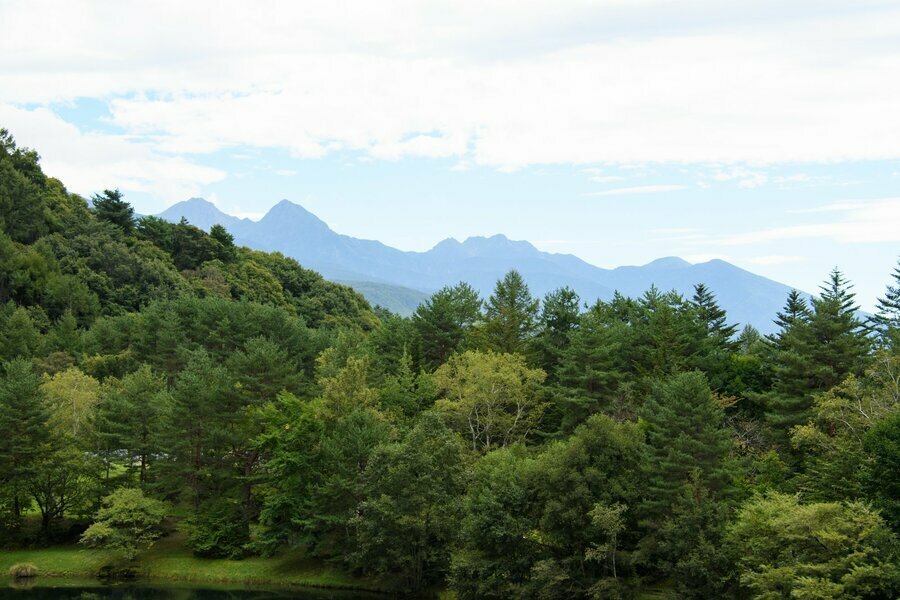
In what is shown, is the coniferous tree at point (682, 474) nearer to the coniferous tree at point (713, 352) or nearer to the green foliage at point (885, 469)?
the green foliage at point (885, 469)

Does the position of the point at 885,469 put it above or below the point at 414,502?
above

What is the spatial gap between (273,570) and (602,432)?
2414 cm

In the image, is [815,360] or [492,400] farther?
[492,400]

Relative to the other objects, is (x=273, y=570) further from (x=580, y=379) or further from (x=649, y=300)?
(x=649, y=300)

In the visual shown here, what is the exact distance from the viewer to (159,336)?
75.3m

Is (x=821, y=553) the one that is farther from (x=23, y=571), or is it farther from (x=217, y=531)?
(x=23, y=571)

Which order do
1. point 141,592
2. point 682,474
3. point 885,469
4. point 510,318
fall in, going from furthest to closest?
1. point 510,318
2. point 141,592
3. point 682,474
4. point 885,469

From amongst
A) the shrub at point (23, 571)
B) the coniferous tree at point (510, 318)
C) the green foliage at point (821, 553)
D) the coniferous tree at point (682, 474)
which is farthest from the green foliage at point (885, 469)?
the shrub at point (23, 571)

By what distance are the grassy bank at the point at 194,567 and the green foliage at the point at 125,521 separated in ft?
3.62

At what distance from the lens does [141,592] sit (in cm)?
4850

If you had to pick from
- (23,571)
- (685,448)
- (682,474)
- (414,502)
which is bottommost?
(23,571)

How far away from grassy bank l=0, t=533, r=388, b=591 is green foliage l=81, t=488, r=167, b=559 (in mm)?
→ 1103

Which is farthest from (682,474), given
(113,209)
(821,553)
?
(113,209)

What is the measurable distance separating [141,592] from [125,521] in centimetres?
504
